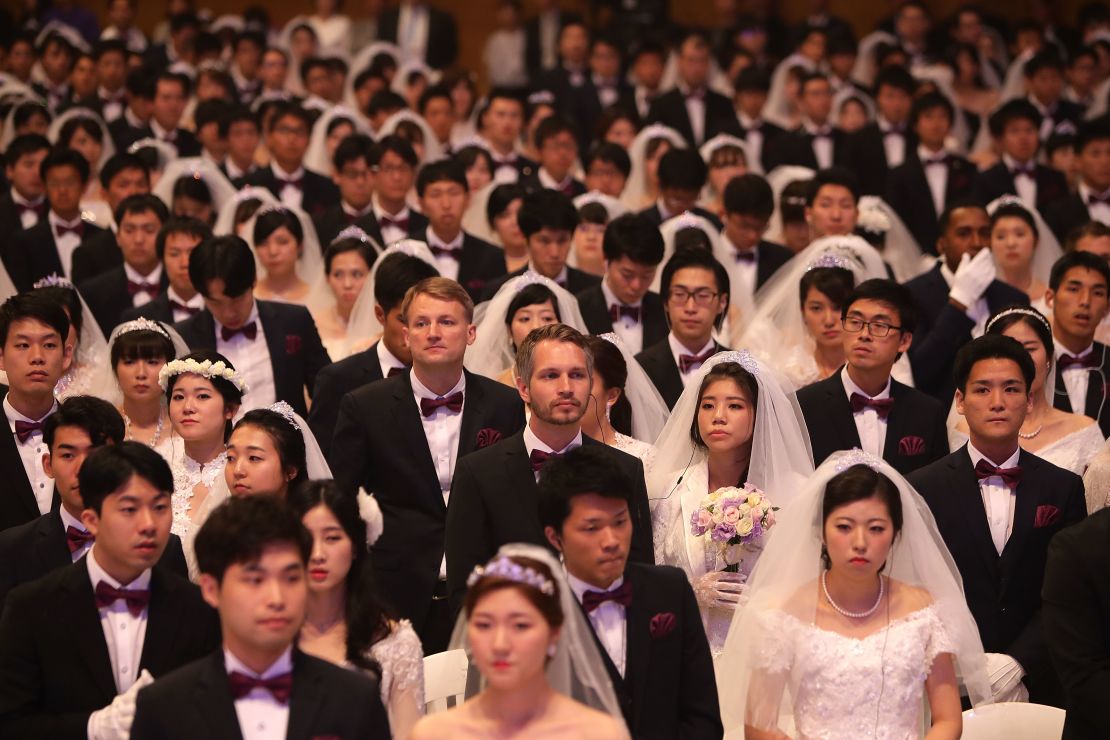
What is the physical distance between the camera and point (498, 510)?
522cm

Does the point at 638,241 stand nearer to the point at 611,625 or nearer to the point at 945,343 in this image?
the point at 945,343

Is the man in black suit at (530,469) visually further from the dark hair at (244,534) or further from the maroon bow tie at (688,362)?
the maroon bow tie at (688,362)

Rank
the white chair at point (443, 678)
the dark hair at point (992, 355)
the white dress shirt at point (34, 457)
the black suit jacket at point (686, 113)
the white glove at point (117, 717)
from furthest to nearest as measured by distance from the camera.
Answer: the black suit jacket at point (686, 113) → the white dress shirt at point (34, 457) → the dark hair at point (992, 355) → the white chair at point (443, 678) → the white glove at point (117, 717)

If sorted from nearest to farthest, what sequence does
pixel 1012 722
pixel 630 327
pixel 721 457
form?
pixel 1012 722
pixel 721 457
pixel 630 327

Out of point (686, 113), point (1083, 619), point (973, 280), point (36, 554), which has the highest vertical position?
point (686, 113)

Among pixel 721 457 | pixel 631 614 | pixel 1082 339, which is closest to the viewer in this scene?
pixel 631 614

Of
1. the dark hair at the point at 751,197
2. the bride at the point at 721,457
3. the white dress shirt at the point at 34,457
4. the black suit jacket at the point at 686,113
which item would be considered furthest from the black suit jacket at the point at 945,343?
the black suit jacket at the point at 686,113

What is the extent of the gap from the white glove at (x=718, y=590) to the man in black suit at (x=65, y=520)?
1.69 metres

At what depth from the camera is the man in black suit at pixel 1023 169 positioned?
1085 cm

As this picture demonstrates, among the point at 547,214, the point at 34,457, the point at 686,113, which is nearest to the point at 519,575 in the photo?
the point at 34,457

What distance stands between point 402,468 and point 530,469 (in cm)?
91

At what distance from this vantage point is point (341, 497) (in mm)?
4617

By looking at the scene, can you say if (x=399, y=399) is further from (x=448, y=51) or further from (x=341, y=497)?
(x=448, y=51)

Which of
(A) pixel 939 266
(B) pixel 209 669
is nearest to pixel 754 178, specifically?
(A) pixel 939 266
